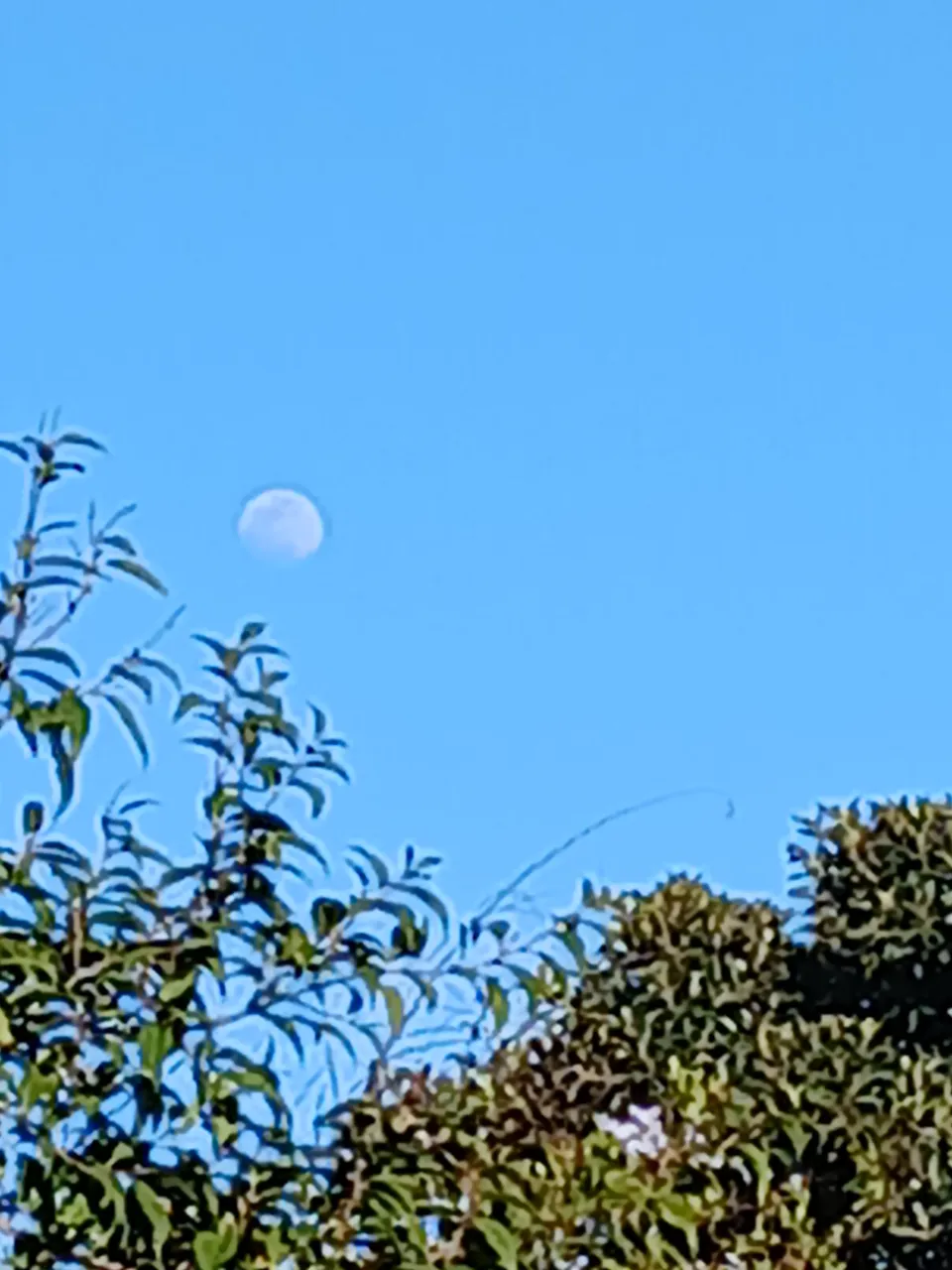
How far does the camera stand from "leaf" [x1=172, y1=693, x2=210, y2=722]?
20.4 feet

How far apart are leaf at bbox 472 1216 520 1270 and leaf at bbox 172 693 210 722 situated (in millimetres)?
1395

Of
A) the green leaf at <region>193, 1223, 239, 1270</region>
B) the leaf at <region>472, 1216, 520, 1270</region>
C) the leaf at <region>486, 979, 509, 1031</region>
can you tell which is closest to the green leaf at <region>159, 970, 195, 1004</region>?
the green leaf at <region>193, 1223, 239, 1270</region>

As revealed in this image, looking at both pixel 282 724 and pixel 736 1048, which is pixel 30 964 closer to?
pixel 282 724

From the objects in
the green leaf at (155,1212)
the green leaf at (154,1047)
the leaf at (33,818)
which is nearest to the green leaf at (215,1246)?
the green leaf at (155,1212)

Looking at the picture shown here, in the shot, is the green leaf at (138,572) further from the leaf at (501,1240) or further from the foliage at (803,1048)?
the foliage at (803,1048)

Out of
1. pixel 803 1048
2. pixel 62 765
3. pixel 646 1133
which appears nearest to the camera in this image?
pixel 62 765

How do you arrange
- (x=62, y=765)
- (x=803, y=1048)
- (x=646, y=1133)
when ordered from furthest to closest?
1. (x=803, y=1048)
2. (x=646, y=1133)
3. (x=62, y=765)

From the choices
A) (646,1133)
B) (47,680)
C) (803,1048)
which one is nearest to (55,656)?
(47,680)

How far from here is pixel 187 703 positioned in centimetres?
623

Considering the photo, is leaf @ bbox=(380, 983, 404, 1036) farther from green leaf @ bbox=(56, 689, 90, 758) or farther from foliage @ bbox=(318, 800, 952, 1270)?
foliage @ bbox=(318, 800, 952, 1270)

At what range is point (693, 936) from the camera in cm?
2306

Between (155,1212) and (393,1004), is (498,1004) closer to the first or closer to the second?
(393,1004)

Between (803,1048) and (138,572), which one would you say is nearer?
(138,572)

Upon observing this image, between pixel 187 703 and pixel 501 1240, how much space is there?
1.47 m
